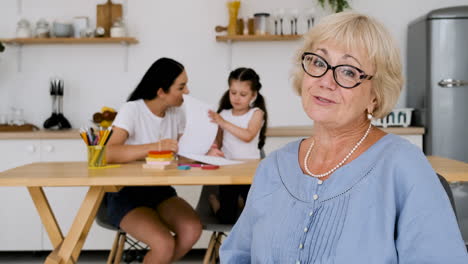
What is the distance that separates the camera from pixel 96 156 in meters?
2.53

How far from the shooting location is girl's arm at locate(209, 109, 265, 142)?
9.66 ft

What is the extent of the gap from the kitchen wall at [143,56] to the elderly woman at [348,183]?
3.00m

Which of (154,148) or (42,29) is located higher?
(42,29)

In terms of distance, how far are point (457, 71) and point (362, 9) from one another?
3.02 ft

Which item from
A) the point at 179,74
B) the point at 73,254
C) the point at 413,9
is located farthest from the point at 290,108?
the point at 73,254

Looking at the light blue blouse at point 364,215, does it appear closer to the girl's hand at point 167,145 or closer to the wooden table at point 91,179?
the wooden table at point 91,179

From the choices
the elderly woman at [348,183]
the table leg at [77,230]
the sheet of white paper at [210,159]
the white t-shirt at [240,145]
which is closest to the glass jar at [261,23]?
the white t-shirt at [240,145]

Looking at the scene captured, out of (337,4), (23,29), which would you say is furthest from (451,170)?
(23,29)

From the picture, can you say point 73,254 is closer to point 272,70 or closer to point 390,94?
point 390,94

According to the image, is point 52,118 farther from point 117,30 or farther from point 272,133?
point 272,133

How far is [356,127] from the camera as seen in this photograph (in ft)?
4.61

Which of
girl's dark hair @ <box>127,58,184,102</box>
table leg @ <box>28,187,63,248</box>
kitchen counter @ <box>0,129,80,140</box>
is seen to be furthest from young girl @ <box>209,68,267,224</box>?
kitchen counter @ <box>0,129,80,140</box>

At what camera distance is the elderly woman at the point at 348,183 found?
1178 millimetres

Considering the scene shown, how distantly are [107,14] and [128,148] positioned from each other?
200 centimetres
